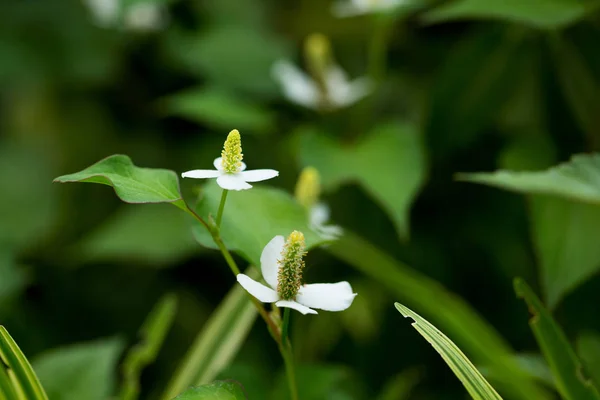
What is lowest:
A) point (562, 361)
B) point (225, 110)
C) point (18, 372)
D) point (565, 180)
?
point (18, 372)

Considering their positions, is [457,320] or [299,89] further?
[299,89]

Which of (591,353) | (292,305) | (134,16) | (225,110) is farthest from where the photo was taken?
(134,16)

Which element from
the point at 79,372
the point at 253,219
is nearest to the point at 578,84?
the point at 253,219

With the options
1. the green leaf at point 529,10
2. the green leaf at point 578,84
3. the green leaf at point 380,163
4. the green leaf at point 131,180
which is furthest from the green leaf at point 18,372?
A: the green leaf at point 578,84

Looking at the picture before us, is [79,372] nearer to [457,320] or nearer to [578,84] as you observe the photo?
[457,320]

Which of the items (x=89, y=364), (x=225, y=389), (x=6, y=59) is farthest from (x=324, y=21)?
(x=225, y=389)

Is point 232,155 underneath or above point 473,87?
underneath
